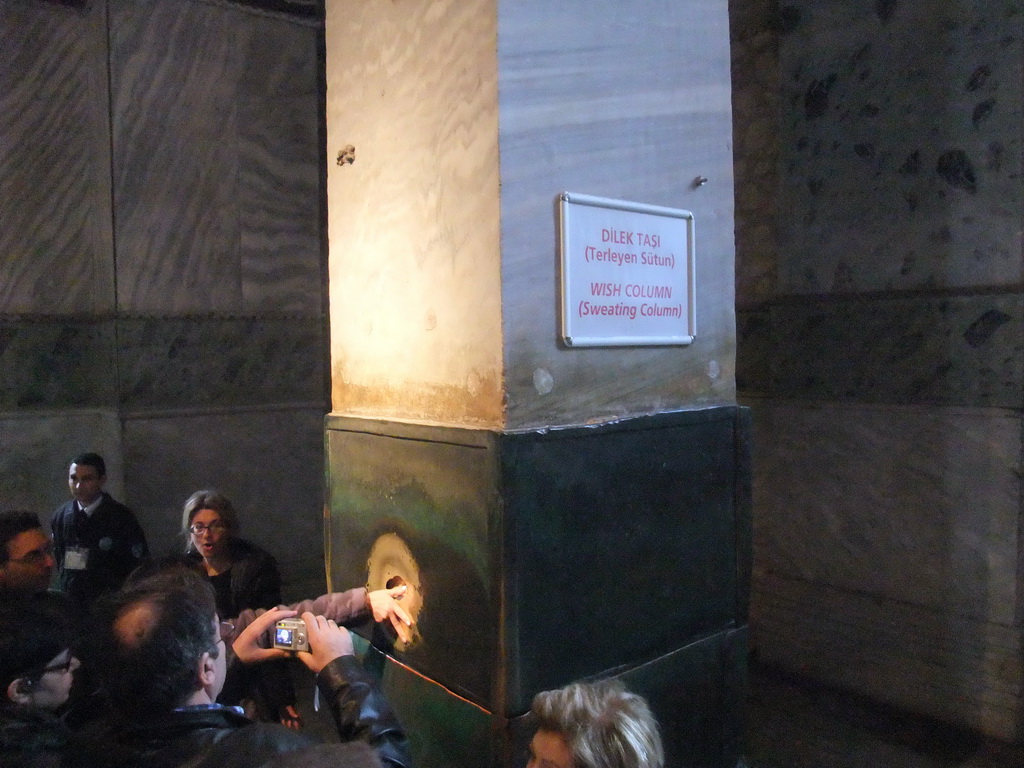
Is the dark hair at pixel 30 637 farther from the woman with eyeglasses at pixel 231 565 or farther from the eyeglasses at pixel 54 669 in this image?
the woman with eyeglasses at pixel 231 565

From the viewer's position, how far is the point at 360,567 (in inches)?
107

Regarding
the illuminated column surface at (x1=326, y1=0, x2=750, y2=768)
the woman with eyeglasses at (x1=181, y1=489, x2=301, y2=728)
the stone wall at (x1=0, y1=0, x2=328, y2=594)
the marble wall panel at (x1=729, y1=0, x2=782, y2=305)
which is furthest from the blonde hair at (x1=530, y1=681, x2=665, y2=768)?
the stone wall at (x1=0, y1=0, x2=328, y2=594)

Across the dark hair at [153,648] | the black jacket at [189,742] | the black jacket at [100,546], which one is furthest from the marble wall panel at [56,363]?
the black jacket at [189,742]

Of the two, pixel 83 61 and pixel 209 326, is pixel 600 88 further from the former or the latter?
pixel 83 61

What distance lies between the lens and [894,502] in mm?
4414

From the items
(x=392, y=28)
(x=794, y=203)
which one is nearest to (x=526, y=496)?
(x=392, y=28)

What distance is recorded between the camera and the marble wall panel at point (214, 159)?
5457mm

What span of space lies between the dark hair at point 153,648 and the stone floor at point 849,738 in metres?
3.09

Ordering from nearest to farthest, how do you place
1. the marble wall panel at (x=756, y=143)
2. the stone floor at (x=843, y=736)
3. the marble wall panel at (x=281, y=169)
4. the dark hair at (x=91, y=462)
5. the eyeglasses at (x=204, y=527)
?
the eyeglasses at (x=204, y=527) → the stone floor at (x=843, y=736) → the dark hair at (x=91, y=462) → the marble wall panel at (x=756, y=143) → the marble wall panel at (x=281, y=169)

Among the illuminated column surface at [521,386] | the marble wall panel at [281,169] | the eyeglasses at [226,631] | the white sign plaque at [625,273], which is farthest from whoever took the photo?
the marble wall panel at [281,169]

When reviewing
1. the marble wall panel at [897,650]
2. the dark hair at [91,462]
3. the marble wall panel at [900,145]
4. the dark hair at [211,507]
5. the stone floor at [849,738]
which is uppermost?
the marble wall panel at [900,145]

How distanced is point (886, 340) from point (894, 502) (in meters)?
0.91

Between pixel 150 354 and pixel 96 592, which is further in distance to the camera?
pixel 150 354

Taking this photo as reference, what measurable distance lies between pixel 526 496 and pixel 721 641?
1048 mm
